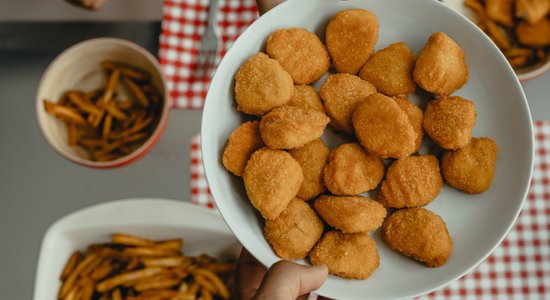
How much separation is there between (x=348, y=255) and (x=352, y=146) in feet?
0.51

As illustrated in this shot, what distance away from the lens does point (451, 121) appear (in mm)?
794

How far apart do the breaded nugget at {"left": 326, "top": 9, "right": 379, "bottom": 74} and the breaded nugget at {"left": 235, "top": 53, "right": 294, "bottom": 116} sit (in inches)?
3.5

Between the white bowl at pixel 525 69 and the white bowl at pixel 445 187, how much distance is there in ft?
1.08

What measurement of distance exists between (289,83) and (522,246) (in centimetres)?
67

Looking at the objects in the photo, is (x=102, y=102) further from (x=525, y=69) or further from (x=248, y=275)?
(x=525, y=69)

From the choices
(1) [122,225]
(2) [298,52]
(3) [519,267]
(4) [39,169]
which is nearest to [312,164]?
(2) [298,52]

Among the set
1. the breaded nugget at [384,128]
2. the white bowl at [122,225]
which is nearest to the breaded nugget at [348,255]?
the breaded nugget at [384,128]

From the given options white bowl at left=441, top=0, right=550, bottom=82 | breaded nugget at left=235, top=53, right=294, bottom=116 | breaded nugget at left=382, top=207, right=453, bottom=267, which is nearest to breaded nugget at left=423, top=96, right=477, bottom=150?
breaded nugget at left=382, top=207, right=453, bottom=267

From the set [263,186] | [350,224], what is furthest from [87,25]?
[350,224]

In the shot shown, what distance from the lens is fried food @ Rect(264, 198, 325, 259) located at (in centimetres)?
81

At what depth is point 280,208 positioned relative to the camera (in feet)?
2.62

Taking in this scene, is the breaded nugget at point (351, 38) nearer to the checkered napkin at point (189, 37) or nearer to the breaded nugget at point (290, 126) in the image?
the breaded nugget at point (290, 126)

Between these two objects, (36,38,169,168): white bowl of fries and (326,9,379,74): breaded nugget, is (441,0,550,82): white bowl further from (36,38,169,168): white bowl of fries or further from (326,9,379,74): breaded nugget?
(36,38,169,168): white bowl of fries

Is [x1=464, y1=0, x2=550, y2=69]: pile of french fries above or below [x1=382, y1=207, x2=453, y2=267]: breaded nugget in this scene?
above
